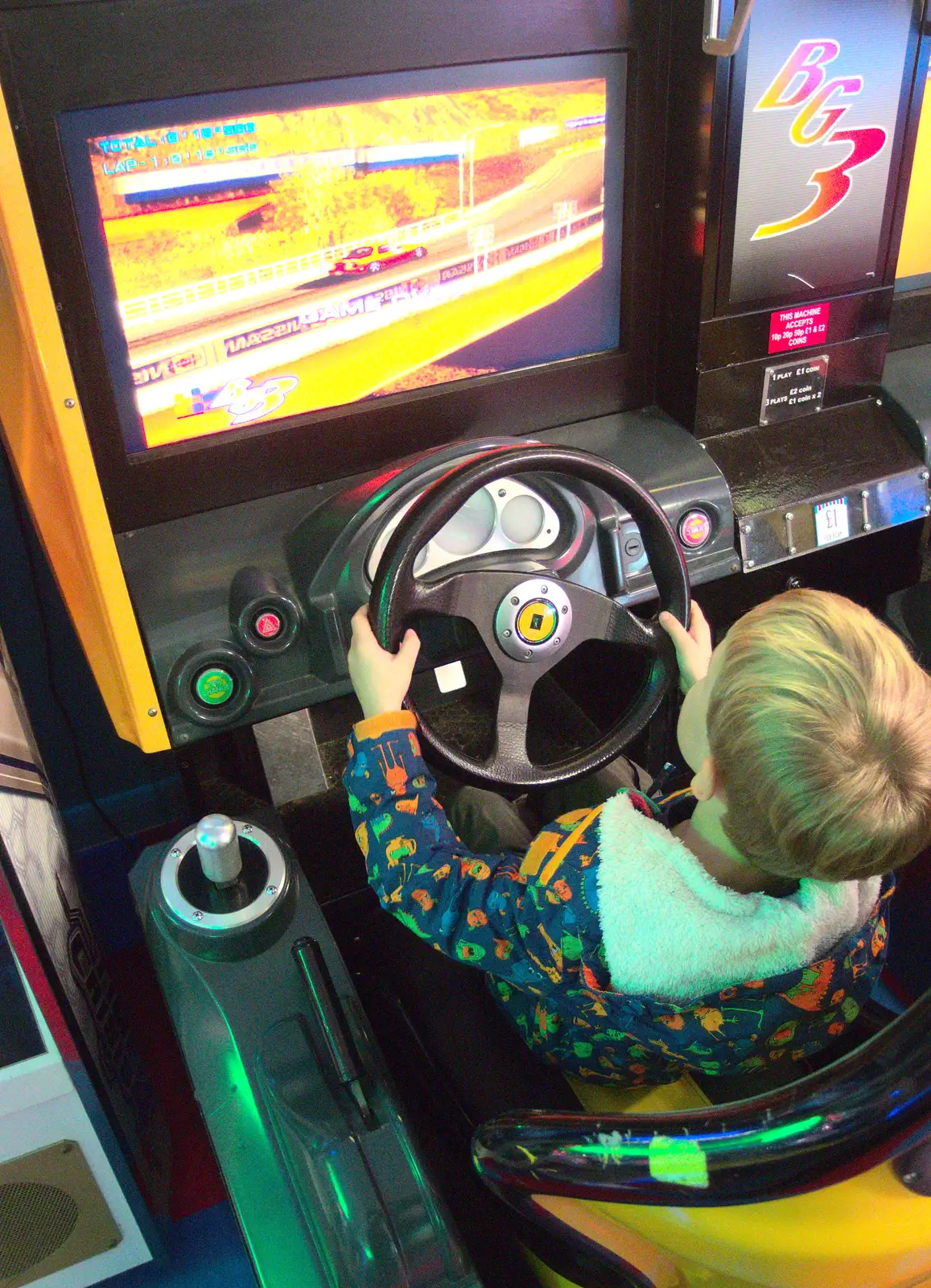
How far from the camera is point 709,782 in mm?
951

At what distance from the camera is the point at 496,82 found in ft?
4.32

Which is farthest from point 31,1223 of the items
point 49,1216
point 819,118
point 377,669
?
point 819,118

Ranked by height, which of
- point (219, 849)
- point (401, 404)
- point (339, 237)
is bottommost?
point (219, 849)

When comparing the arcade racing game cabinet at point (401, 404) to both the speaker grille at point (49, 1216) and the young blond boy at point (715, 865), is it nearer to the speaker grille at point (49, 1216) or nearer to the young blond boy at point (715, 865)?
the young blond boy at point (715, 865)

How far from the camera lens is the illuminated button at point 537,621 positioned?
1277 millimetres

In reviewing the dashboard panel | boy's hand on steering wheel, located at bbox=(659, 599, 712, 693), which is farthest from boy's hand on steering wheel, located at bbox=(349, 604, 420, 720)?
boy's hand on steering wheel, located at bbox=(659, 599, 712, 693)

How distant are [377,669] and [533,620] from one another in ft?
0.76

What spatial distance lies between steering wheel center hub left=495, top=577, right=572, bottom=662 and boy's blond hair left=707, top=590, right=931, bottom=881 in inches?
16.0

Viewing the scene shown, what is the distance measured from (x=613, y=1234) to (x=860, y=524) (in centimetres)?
118

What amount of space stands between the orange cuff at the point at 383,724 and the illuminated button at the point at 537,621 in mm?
207

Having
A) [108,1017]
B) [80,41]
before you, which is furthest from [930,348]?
[108,1017]

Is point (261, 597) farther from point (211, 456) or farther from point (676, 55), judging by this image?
point (676, 55)

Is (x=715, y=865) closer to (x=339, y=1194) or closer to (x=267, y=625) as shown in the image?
(x=339, y=1194)

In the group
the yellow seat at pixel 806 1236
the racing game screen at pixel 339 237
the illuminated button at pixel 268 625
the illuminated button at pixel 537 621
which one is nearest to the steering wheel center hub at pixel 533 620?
the illuminated button at pixel 537 621
